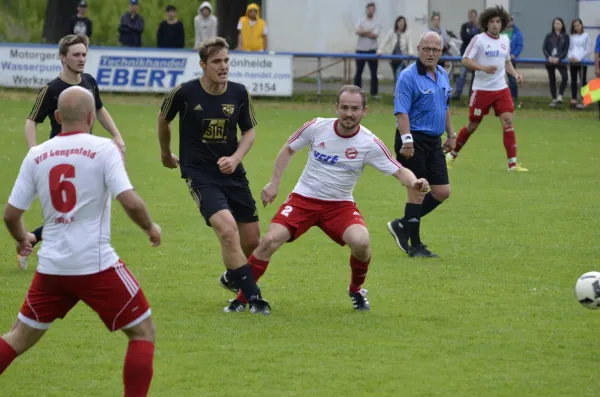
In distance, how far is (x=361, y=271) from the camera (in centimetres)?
846

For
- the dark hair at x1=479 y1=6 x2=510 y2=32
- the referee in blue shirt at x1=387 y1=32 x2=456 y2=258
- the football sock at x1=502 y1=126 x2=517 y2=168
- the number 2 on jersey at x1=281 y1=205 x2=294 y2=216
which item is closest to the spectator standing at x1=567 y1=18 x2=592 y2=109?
the football sock at x1=502 y1=126 x2=517 y2=168

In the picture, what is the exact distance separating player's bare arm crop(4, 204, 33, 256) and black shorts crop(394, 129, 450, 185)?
5240 millimetres

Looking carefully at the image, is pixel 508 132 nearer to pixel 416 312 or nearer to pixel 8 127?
pixel 416 312

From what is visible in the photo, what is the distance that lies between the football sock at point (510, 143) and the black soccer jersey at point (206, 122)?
8.13 metres

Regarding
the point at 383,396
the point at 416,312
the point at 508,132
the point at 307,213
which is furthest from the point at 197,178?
the point at 508,132

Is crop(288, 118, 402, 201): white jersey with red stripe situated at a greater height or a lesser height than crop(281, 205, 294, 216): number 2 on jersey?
greater

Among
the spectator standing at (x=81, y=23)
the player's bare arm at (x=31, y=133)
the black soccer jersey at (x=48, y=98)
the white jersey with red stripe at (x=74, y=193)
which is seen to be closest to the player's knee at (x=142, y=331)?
the white jersey with red stripe at (x=74, y=193)

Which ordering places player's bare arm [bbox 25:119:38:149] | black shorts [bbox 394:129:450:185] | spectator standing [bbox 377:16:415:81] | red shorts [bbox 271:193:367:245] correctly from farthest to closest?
spectator standing [bbox 377:16:415:81], black shorts [bbox 394:129:450:185], player's bare arm [bbox 25:119:38:149], red shorts [bbox 271:193:367:245]

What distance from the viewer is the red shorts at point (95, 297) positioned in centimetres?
573

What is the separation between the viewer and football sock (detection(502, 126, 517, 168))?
52.2 feet

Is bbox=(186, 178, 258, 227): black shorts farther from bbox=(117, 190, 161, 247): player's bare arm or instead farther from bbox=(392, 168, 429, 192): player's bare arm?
bbox=(117, 190, 161, 247): player's bare arm

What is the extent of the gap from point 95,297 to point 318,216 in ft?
10.0

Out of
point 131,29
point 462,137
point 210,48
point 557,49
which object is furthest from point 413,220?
point 131,29

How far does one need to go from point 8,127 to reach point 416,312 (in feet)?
48.3
